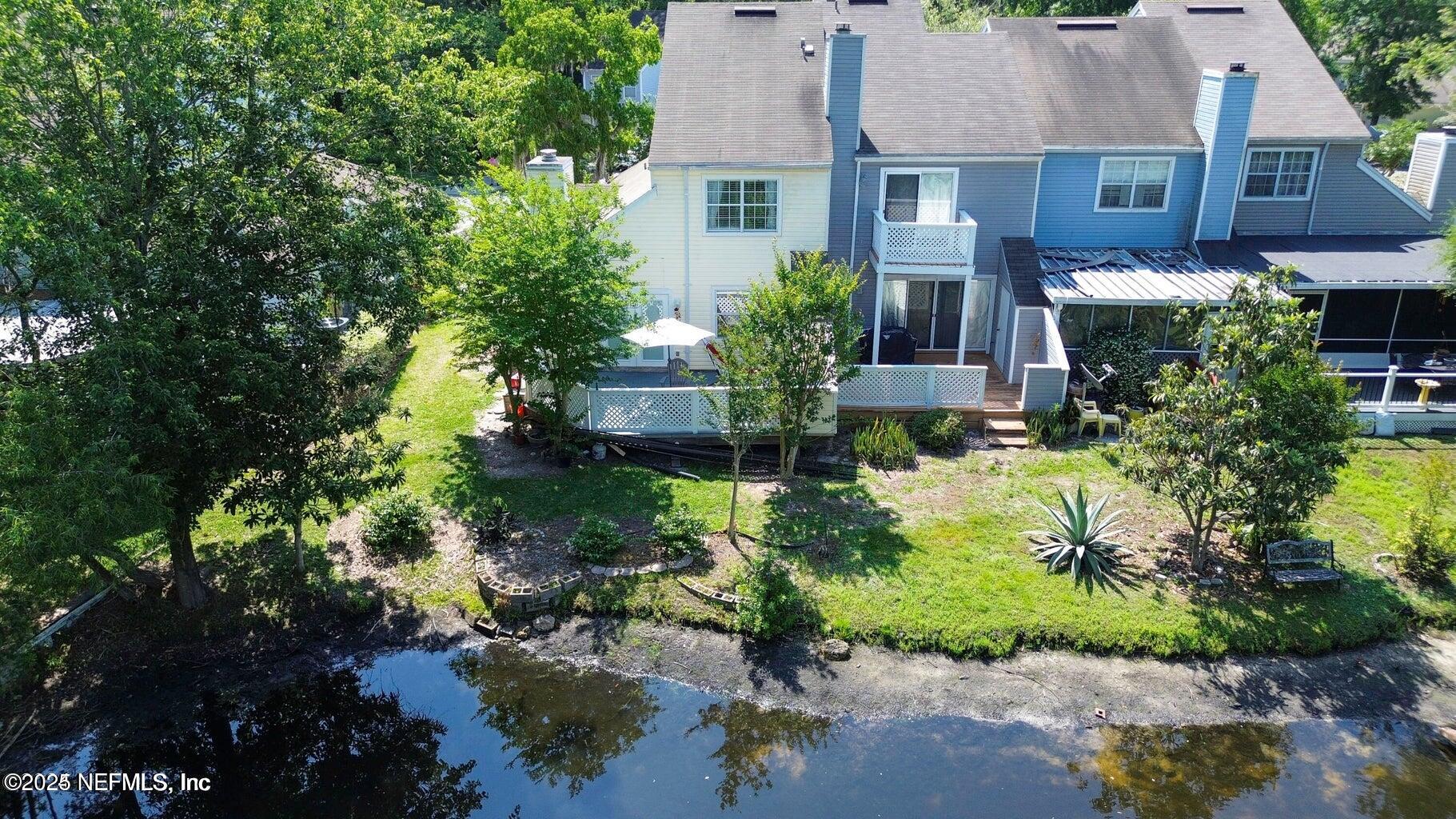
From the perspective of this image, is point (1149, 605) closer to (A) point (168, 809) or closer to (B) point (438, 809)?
(B) point (438, 809)

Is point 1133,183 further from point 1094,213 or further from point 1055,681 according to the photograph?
point 1055,681

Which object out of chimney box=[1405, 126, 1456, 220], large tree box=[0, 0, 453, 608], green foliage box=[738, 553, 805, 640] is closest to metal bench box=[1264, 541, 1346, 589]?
green foliage box=[738, 553, 805, 640]

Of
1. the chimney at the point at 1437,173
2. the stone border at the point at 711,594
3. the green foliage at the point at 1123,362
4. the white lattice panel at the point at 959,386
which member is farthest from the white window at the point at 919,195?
the chimney at the point at 1437,173

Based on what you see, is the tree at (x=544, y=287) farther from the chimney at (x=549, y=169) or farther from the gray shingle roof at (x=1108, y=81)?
the gray shingle roof at (x=1108, y=81)

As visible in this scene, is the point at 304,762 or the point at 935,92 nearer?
the point at 304,762

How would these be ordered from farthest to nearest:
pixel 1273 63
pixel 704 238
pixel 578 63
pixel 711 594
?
1. pixel 578 63
2. pixel 1273 63
3. pixel 704 238
4. pixel 711 594

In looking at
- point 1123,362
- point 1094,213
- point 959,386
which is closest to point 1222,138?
point 1094,213

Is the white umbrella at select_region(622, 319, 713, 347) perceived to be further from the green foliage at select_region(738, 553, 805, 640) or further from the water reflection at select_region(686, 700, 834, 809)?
the water reflection at select_region(686, 700, 834, 809)
